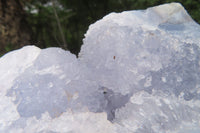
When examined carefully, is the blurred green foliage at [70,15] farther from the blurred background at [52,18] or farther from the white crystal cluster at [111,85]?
the white crystal cluster at [111,85]

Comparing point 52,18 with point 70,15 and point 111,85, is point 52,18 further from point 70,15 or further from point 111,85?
point 111,85

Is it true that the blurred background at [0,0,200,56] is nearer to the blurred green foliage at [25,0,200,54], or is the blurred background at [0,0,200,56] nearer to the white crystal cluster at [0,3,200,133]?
the blurred green foliage at [25,0,200,54]

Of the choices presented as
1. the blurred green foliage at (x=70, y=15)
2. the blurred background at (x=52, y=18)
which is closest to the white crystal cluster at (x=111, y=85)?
the blurred background at (x=52, y=18)

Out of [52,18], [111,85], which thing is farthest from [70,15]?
[111,85]

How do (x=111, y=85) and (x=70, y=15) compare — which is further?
(x=70, y=15)

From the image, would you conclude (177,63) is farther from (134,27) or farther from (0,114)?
(0,114)

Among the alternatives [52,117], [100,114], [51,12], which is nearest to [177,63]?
[100,114]

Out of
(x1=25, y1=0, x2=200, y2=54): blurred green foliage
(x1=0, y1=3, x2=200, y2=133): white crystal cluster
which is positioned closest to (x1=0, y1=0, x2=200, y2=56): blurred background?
(x1=25, y1=0, x2=200, y2=54): blurred green foliage
